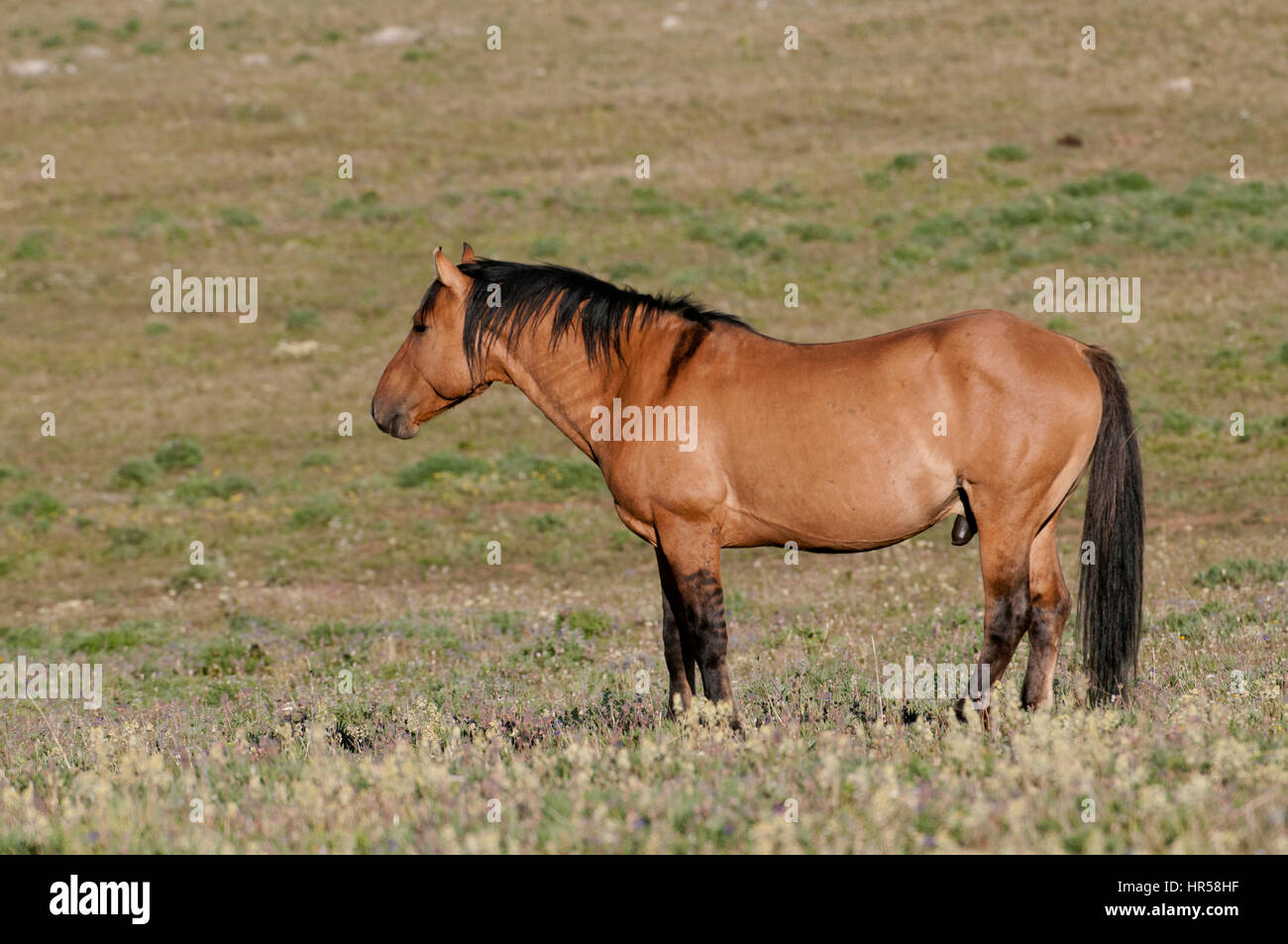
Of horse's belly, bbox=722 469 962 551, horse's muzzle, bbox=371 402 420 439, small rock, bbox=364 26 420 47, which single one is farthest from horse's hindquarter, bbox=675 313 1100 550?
small rock, bbox=364 26 420 47

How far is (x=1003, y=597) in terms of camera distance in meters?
7.02

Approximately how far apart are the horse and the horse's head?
267 mm

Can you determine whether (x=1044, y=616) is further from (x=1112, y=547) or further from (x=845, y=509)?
(x=845, y=509)

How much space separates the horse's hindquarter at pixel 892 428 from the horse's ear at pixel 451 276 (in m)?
1.76

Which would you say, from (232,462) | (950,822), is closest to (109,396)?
(232,462)

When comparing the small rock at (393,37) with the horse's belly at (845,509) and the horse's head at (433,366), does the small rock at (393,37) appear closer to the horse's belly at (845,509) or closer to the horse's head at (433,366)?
the horse's head at (433,366)

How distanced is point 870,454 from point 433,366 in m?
2.86

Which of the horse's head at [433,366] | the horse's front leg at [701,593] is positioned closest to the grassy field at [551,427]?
the horse's front leg at [701,593]

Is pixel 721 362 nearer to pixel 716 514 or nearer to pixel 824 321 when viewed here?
pixel 716 514

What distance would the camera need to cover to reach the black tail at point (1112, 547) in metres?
7.40

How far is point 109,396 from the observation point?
26.1m

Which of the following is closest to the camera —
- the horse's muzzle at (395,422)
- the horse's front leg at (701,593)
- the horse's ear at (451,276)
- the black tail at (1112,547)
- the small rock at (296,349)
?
the horse's front leg at (701,593)

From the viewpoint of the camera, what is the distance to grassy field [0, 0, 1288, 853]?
5480mm

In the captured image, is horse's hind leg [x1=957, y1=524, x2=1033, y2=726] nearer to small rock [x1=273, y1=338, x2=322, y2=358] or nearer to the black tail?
the black tail
